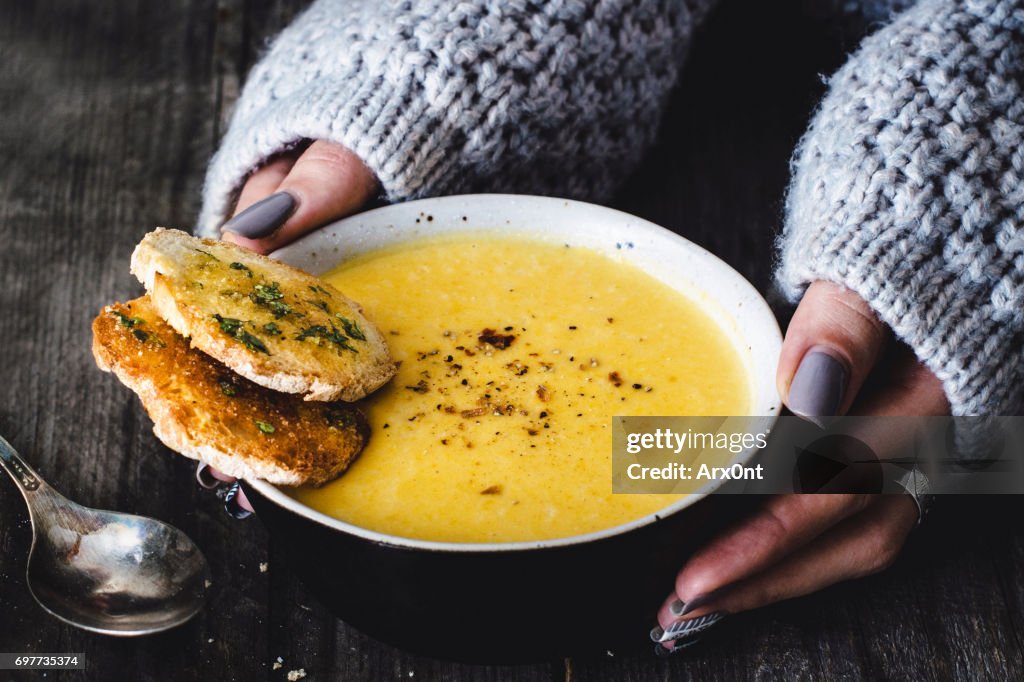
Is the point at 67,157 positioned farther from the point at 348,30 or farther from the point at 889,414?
the point at 889,414

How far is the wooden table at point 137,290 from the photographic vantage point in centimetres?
107

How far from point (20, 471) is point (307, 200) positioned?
433mm

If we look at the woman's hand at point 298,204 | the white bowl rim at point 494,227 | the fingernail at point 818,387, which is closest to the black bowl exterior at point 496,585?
the white bowl rim at point 494,227

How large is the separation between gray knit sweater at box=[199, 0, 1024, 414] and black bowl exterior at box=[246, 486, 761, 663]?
11.8 inches

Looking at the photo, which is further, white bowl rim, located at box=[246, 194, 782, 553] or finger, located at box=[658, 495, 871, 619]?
finger, located at box=[658, 495, 871, 619]

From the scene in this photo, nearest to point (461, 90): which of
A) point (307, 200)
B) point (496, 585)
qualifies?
point (307, 200)

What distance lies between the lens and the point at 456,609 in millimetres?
915

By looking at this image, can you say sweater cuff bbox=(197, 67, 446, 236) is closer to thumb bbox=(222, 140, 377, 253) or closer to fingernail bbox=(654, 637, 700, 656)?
thumb bbox=(222, 140, 377, 253)

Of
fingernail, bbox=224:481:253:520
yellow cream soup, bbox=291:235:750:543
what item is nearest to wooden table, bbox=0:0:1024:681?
fingernail, bbox=224:481:253:520

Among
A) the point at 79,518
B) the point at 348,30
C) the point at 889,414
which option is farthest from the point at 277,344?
the point at 889,414

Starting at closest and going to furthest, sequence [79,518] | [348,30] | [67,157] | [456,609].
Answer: [456,609], [79,518], [348,30], [67,157]

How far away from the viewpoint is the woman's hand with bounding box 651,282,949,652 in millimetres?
995

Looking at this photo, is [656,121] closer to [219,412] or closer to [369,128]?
[369,128]

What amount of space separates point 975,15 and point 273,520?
943 mm
